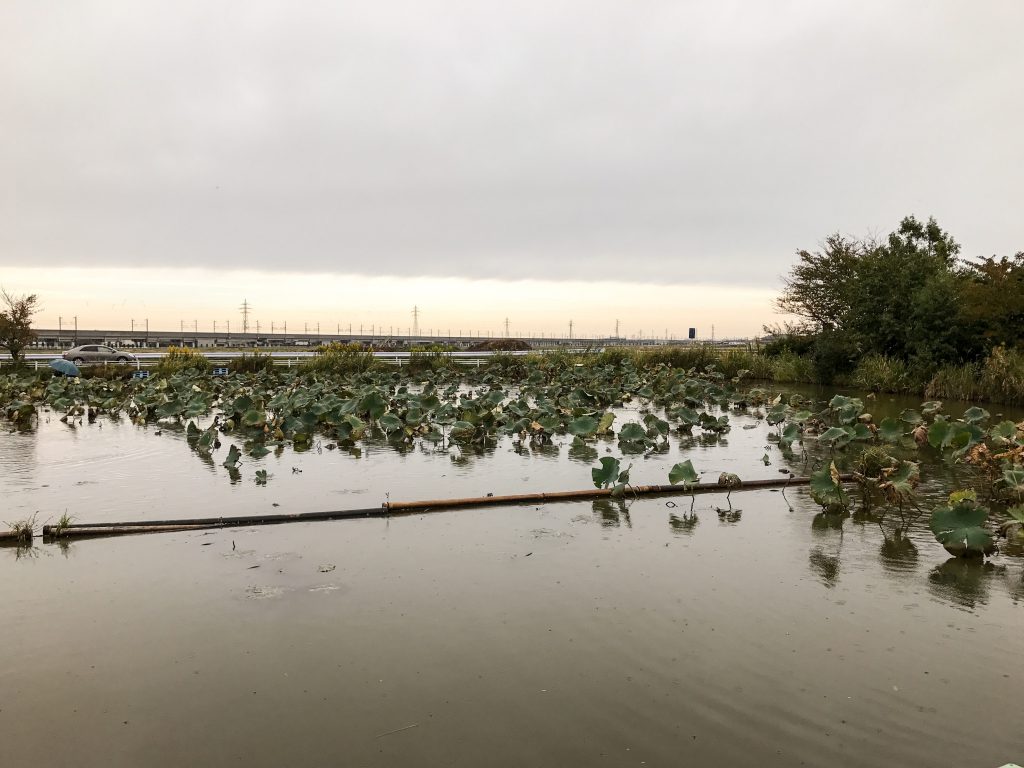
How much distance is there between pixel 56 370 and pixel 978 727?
2778 cm

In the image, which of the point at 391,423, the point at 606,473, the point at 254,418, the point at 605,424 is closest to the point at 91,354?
the point at 254,418

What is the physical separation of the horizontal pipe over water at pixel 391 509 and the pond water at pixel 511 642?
0.13 meters

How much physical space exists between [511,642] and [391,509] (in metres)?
3.28

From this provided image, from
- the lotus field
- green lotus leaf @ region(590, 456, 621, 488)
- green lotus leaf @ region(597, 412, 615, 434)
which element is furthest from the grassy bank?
green lotus leaf @ region(590, 456, 621, 488)

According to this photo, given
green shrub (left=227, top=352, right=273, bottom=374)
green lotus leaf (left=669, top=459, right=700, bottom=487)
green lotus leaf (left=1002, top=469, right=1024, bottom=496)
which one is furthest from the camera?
green shrub (left=227, top=352, right=273, bottom=374)

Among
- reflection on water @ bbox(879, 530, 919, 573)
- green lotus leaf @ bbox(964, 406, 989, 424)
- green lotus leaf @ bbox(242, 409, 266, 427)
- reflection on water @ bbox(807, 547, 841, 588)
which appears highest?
green lotus leaf @ bbox(964, 406, 989, 424)

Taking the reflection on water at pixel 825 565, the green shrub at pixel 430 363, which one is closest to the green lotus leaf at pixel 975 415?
the reflection on water at pixel 825 565

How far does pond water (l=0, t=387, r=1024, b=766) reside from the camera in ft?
10.9

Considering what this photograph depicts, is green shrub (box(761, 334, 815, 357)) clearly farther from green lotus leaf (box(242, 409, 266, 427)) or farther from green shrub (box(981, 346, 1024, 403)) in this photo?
green lotus leaf (box(242, 409, 266, 427))

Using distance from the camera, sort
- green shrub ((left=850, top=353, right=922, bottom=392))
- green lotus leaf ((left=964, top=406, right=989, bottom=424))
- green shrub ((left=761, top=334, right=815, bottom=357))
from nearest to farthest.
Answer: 1. green lotus leaf ((left=964, top=406, right=989, bottom=424))
2. green shrub ((left=850, top=353, right=922, bottom=392))
3. green shrub ((left=761, top=334, right=815, bottom=357))

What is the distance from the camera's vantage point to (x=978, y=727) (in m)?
3.41

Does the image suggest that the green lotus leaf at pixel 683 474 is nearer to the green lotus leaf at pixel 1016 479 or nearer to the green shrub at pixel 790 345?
the green lotus leaf at pixel 1016 479

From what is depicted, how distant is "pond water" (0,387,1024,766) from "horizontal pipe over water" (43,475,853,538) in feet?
0.42

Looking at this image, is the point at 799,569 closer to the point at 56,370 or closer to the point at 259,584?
the point at 259,584
